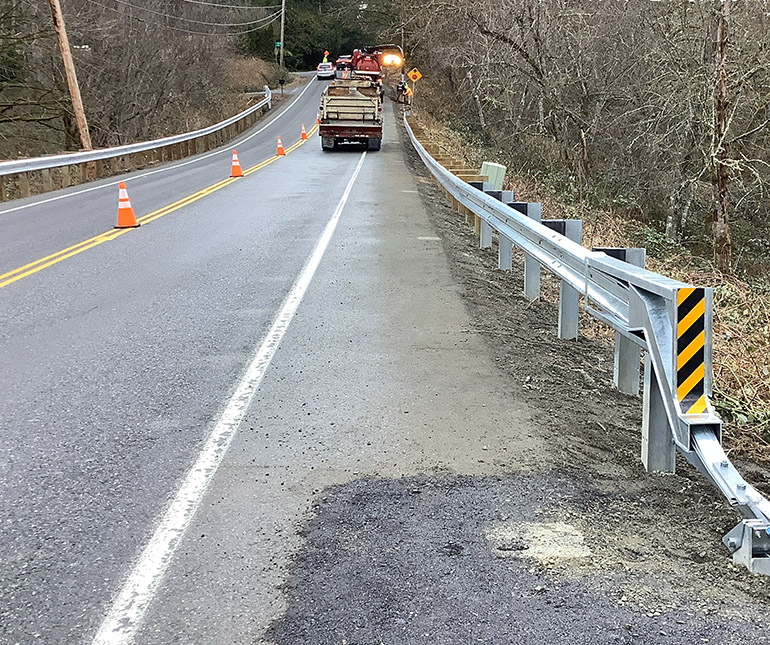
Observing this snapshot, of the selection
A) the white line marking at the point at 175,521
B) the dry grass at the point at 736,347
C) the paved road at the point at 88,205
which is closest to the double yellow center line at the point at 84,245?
the paved road at the point at 88,205

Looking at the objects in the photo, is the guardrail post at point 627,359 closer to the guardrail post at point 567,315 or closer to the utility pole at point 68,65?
the guardrail post at point 567,315

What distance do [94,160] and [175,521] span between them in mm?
22430

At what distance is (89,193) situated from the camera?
1869 centimetres

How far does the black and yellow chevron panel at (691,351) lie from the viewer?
3574 millimetres

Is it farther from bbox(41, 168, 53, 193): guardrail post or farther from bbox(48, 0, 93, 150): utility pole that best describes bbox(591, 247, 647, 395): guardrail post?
bbox(48, 0, 93, 150): utility pole

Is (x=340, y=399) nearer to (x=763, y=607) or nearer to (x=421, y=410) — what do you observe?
(x=421, y=410)

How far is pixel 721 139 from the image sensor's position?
44.0 ft

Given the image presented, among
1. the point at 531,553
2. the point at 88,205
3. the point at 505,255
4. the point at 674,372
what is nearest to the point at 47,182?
the point at 88,205

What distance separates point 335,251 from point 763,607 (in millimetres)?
8498

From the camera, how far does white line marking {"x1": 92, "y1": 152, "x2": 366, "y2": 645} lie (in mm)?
2809

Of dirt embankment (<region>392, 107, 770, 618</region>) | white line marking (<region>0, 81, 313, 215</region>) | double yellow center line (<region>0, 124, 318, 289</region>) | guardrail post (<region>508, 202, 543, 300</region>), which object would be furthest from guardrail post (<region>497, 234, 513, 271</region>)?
white line marking (<region>0, 81, 313, 215</region>)

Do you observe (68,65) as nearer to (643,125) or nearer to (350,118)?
(350,118)

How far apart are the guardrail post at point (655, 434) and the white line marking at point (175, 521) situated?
7.57 feet

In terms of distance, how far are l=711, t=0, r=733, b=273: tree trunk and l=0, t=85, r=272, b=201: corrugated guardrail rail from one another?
15.4 m
